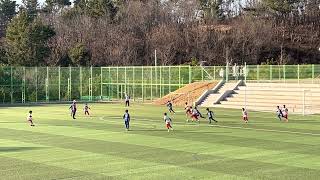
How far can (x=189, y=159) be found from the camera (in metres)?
20.3

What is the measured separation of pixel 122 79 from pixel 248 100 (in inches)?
859

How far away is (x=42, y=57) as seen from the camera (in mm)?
84688

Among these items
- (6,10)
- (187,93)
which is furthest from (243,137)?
(6,10)

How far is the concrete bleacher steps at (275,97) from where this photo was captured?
4584 centimetres

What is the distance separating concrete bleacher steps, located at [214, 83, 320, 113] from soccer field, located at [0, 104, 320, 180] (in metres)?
9.47

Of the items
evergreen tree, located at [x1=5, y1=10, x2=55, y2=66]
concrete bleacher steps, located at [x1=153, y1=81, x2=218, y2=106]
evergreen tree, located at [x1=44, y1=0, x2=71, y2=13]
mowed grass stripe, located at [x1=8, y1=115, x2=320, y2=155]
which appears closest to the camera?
mowed grass stripe, located at [x1=8, y1=115, x2=320, y2=155]

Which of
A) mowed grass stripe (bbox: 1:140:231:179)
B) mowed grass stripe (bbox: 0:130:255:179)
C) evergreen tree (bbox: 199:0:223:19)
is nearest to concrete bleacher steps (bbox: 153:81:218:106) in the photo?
mowed grass stripe (bbox: 1:140:231:179)

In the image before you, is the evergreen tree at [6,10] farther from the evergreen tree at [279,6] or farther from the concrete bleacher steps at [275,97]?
the concrete bleacher steps at [275,97]

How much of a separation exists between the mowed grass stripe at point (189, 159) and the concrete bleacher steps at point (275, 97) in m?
23.5

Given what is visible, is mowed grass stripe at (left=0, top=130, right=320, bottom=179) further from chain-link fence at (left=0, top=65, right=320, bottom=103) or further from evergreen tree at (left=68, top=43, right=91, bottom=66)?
evergreen tree at (left=68, top=43, right=91, bottom=66)

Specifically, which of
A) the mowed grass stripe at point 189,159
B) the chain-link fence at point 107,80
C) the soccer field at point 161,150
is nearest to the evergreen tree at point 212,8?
the chain-link fence at point 107,80

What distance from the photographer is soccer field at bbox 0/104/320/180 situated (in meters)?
17.7

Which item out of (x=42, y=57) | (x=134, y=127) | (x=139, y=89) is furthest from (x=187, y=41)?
(x=134, y=127)

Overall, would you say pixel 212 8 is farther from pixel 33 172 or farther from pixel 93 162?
pixel 33 172
